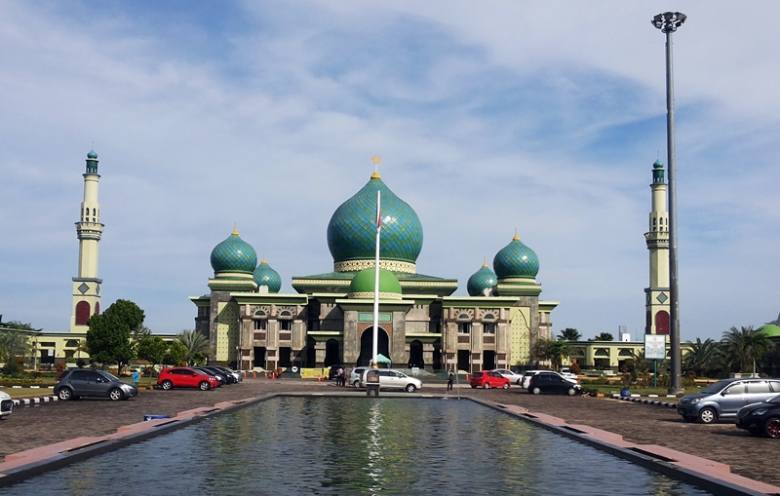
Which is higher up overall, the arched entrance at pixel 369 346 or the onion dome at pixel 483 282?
the onion dome at pixel 483 282

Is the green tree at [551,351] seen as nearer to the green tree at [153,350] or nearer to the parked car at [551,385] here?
the parked car at [551,385]

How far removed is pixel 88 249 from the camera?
Answer: 325 feet

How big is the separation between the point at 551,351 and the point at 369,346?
1674 cm

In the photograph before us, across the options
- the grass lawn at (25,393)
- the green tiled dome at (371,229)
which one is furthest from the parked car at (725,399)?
the green tiled dome at (371,229)

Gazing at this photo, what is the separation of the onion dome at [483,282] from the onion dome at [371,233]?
7.61 meters

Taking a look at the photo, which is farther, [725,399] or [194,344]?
[194,344]

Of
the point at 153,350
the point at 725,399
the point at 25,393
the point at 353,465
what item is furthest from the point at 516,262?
the point at 353,465

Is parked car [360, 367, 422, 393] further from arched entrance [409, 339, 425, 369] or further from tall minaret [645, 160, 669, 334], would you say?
tall minaret [645, 160, 669, 334]

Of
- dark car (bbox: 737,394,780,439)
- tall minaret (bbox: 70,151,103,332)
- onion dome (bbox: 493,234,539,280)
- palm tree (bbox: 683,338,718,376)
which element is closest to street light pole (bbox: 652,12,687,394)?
dark car (bbox: 737,394,780,439)

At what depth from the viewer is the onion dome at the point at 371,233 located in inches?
3509

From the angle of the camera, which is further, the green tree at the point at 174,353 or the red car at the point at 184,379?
the green tree at the point at 174,353

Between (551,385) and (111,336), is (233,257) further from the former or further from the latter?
(551,385)

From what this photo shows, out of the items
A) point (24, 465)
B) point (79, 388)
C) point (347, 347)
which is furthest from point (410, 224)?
point (24, 465)

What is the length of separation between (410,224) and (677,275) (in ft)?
166
